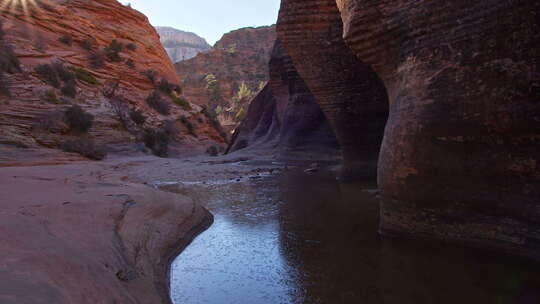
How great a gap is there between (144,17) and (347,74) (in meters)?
25.0

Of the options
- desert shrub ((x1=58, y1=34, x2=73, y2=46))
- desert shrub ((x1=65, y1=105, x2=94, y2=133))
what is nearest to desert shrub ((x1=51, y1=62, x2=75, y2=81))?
desert shrub ((x1=65, y1=105, x2=94, y2=133))

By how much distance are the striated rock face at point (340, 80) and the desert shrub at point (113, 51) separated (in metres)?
16.0

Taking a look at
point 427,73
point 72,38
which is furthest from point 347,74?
point 72,38

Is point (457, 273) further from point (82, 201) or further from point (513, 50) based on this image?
point (82, 201)

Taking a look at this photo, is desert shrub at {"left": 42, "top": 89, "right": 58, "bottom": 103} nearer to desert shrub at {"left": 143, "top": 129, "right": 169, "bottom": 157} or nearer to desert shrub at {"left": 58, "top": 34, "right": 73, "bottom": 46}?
desert shrub at {"left": 143, "top": 129, "right": 169, "bottom": 157}

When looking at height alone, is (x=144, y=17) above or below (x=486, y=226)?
above

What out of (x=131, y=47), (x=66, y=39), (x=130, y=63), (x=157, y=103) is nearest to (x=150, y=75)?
(x=130, y=63)

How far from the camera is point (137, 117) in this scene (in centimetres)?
1568

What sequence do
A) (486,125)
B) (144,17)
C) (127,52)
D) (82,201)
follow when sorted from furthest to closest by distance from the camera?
1. (144,17)
2. (127,52)
3. (82,201)
4. (486,125)

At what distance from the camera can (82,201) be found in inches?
115

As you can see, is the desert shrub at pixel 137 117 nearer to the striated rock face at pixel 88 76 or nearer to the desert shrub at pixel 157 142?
the striated rock face at pixel 88 76

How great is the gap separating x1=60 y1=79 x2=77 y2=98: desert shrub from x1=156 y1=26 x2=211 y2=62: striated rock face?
82.6 meters

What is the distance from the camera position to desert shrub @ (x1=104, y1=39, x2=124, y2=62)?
1978 centimetres

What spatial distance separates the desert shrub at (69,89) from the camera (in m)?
13.0
